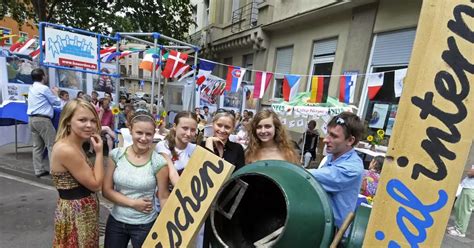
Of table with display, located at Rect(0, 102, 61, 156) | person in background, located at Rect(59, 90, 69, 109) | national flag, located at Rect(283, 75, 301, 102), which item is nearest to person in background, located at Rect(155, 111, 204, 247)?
table with display, located at Rect(0, 102, 61, 156)

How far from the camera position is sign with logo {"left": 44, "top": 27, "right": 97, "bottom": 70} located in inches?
207

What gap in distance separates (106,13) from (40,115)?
305 inches

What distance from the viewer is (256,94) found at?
7.68 m

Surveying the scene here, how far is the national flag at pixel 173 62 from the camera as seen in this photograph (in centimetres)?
601

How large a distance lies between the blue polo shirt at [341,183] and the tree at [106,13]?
36.2 ft

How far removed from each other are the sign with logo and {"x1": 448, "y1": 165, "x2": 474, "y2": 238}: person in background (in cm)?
668

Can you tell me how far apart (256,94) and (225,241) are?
6.70 m

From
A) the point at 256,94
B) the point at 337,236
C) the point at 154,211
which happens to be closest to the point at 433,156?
the point at 337,236

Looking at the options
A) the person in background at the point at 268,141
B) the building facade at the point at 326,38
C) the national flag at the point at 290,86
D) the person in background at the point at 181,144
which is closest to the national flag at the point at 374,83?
the building facade at the point at 326,38

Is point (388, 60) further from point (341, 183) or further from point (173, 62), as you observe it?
point (341, 183)

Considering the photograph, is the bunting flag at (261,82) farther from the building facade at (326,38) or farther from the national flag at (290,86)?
the national flag at (290,86)

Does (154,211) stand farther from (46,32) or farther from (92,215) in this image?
(46,32)

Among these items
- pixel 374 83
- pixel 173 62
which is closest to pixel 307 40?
pixel 374 83

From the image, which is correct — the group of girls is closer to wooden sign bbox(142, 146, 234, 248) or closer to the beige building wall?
wooden sign bbox(142, 146, 234, 248)
